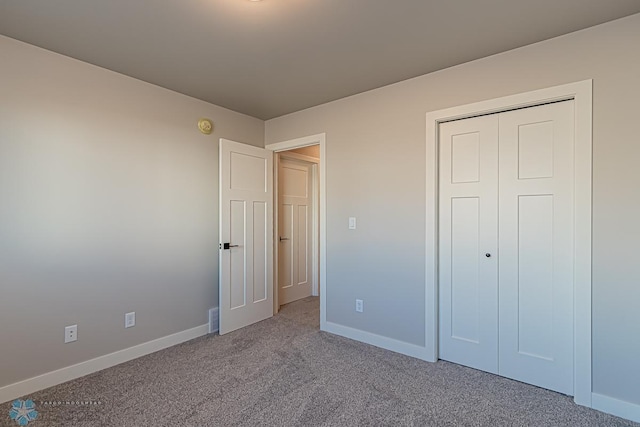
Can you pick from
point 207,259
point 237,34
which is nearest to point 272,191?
point 207,259

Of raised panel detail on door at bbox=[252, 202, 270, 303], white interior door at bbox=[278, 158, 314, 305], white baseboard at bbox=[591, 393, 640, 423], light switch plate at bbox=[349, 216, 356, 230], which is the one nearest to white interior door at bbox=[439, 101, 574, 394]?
white baseboard at bbox=[591, 393, 640, 423]

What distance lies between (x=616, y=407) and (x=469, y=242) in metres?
1.27

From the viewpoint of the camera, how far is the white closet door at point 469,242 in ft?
7.86

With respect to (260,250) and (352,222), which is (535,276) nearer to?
(352,222)

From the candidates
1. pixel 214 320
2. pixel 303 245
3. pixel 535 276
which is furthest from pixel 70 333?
pixel 535 276

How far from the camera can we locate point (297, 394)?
2.13 m

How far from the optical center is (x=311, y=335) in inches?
125

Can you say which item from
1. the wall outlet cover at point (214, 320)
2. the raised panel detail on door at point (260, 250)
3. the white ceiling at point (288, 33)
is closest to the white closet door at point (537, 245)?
the white ceiling at point (288, 33)

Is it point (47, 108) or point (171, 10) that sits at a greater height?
point (171, 10)

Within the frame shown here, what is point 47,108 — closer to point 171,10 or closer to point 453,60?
point 171,10

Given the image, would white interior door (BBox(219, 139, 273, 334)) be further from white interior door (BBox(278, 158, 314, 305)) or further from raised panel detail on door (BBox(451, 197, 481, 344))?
raised panel detail on door (BBox(451, 197, 481, 344))

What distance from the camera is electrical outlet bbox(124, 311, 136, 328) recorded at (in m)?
2.64

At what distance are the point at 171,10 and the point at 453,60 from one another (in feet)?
6.46

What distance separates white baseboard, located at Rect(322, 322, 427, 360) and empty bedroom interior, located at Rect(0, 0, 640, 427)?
0.01 m
